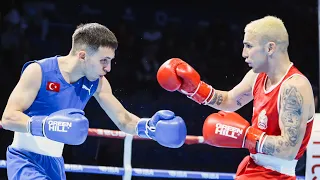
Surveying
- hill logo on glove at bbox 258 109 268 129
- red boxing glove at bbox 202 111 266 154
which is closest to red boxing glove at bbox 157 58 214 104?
red boxing glove at bbox 202 111 266 154

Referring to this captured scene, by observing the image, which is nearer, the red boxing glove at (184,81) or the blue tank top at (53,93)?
the blue tank top at (53,93)

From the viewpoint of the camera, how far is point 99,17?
6859mm

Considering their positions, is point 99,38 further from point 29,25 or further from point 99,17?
point 99,17

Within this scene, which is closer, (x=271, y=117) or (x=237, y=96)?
(x=271, y=117)

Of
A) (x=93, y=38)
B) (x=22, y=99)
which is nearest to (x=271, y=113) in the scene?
(x=93, y=38)

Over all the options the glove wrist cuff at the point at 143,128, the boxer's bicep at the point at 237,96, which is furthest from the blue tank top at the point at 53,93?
the boxer's bicep at the point at 237,96

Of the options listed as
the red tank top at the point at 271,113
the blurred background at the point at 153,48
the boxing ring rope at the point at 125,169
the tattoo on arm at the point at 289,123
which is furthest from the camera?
the blurred background at the point at 153,48

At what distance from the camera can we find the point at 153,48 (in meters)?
6.79

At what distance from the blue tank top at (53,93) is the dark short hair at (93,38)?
15 centimetres

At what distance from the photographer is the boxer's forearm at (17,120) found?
92.7 inches

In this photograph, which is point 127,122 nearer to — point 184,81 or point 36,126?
point 184,81

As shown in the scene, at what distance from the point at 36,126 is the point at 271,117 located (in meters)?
1.07

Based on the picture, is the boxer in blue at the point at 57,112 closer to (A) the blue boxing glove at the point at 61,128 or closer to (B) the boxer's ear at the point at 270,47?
(A) the blue boxing glove at the point at 61,128

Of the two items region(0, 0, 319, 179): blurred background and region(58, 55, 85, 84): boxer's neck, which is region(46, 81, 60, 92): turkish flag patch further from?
region(0, 0, 319, 179): blurred background
